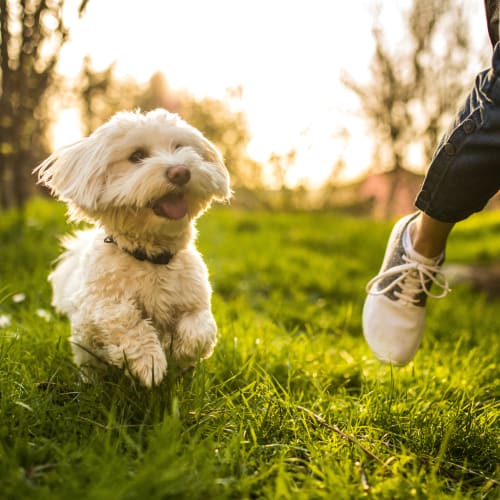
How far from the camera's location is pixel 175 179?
202 centimetres

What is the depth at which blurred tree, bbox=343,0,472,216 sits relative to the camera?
42.1ft

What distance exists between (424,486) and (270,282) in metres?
3.42

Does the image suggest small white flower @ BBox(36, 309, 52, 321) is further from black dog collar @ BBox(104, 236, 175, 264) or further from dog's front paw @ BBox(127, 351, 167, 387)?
dog's front paw @ BBox(127, 351, 167, 387)

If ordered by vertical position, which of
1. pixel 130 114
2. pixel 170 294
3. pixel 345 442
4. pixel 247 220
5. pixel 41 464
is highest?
pixel 130 114

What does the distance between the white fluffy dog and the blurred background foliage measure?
3.15 meters

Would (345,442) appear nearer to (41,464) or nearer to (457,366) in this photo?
(41,464)

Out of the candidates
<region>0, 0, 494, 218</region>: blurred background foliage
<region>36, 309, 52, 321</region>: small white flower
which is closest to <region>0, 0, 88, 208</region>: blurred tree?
<region>0, 0, 494, 218</region>: blurred background foliage

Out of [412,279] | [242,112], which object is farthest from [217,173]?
[242,112]

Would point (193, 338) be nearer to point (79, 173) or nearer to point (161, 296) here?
point (161, 296)

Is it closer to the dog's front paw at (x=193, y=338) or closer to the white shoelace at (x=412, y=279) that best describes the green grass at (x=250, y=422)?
the dog's front paw at (x=193, y=338)

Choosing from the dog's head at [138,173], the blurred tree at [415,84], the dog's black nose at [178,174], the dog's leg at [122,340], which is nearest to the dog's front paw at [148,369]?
the dog's leg at [122,340]

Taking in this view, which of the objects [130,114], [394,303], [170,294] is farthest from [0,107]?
[394,303]

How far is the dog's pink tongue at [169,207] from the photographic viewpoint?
2.07 metres

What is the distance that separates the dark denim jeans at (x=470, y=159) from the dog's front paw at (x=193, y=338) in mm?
1054
